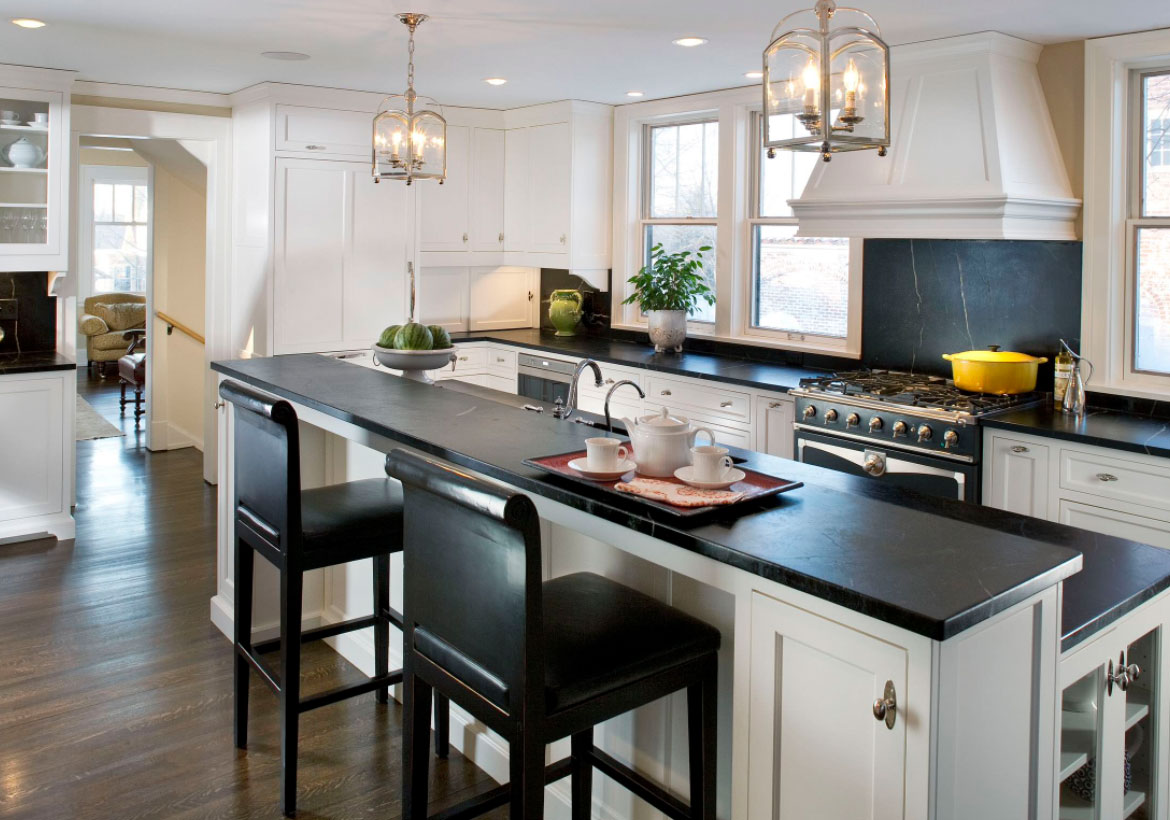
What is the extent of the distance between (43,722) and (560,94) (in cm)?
402

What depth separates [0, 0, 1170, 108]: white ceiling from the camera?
360 cm

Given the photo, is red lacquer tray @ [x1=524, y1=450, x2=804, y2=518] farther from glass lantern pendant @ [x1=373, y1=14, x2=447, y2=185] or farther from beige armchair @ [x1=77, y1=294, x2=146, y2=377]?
beige armchair @ [x1=77, y1=294, x2=146, y2=377]

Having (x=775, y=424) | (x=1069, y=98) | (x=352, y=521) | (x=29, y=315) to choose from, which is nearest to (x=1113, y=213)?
(x=1069, y=98)

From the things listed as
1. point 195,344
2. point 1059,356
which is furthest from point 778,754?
point 195,344

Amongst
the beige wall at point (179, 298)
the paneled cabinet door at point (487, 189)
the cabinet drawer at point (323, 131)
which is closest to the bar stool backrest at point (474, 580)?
the cabinet drawer at point (323, 131)

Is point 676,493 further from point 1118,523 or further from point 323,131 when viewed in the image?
point 323,131

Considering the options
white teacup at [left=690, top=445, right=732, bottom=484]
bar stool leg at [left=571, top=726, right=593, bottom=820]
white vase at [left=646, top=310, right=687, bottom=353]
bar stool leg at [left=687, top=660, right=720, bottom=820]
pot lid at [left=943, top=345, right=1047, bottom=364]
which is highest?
white vase at [left=646, top=310, right=687, bottom=353]

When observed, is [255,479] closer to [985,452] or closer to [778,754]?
[778,754]

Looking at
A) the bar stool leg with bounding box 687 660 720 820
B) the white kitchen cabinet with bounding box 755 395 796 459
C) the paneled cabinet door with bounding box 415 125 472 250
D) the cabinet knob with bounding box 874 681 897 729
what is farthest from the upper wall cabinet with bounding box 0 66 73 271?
the cabinet knob with bounding box 874 681 897 729

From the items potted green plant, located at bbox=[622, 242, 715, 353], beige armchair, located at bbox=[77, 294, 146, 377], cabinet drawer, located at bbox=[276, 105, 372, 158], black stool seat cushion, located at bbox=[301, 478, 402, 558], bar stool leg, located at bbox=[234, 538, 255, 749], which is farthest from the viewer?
beige armchair, located at bbox=[77, 294, 146, 377]

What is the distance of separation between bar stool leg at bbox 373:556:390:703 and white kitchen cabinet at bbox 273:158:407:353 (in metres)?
2.72

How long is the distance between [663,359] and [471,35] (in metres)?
1.99

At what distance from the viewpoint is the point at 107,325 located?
34.8 ft

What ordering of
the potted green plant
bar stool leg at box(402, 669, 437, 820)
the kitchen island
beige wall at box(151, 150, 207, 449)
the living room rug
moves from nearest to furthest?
the kitchen island, bar stool leg at box(402, 669, 437, 820), the potted green plant, beige wall at box(151, 150, 207, 449), the living room rug
